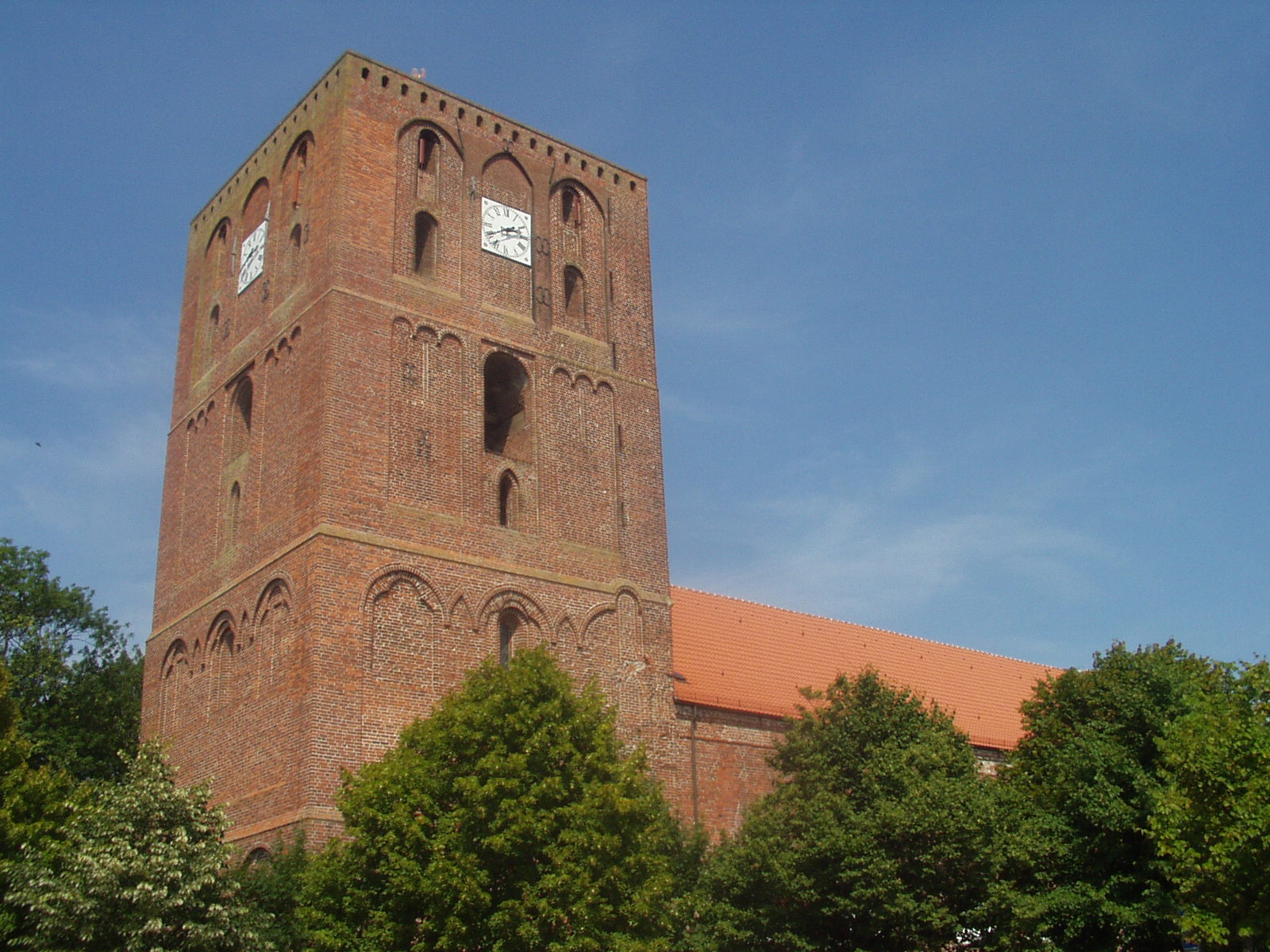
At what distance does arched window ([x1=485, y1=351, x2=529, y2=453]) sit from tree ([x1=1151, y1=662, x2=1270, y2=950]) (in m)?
12.1

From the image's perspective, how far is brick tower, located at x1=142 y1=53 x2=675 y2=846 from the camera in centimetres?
2138

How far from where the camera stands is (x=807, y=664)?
3012 centimetres

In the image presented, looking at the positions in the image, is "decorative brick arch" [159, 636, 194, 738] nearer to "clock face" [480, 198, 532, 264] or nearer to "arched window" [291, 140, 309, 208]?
"arched window" [291, 140, 309, 208]

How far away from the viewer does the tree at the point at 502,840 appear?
652 inches

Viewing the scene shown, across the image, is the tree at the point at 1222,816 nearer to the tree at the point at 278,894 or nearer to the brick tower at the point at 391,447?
the brick tower at the point at 391,447

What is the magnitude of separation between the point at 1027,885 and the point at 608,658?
7530mm

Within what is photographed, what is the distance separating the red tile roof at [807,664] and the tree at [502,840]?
7.60 meters

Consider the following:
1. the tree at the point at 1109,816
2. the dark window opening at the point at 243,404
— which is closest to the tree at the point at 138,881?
the dark window opening at the point at 243,404

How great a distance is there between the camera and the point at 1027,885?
21.1 metres

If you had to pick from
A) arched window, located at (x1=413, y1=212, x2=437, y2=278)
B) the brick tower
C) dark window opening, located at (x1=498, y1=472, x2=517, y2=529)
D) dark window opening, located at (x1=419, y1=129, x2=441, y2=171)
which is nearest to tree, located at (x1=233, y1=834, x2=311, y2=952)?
the brick tower

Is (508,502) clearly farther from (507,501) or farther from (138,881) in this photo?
(138,881)

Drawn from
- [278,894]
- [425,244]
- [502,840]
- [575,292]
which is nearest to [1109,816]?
[502,840]

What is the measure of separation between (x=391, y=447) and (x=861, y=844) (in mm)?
9595

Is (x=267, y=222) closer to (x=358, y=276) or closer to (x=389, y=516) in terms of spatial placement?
(x=358, y=276)
